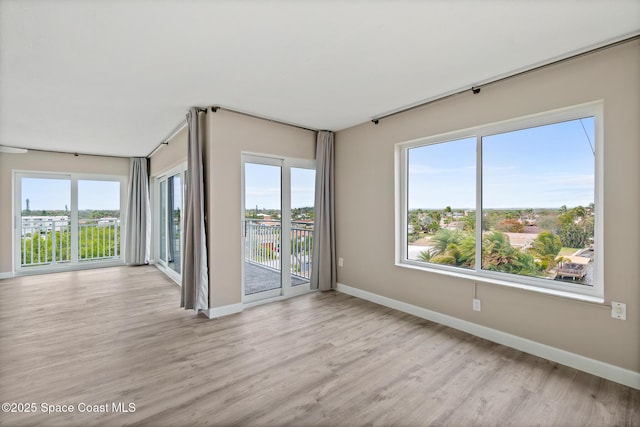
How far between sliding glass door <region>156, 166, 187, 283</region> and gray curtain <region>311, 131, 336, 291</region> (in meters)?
2.09

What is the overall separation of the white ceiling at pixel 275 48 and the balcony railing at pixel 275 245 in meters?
1.56

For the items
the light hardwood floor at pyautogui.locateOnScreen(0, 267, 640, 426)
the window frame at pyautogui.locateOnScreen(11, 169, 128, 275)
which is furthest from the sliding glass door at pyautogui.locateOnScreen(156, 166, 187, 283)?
the light hardwood floor at pyautogui.locateOnScreen(0, 267, 640, 426)

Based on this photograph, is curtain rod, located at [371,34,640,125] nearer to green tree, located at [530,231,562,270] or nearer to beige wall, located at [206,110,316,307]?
green tree, located at [530,231,562,270]

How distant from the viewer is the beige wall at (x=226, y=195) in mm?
3387

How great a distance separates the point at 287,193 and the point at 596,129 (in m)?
3.25

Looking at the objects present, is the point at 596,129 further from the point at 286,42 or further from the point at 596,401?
the point at 286,42

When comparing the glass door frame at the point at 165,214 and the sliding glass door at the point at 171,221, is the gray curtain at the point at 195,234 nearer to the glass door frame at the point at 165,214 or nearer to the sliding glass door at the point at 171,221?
the glass door frame at the point at 165,214

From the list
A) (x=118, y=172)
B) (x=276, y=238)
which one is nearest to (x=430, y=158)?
(x=276, y=238)

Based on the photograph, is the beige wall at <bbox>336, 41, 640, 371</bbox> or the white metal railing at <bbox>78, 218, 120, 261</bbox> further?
the white metal railing at <bbox>78, 218, 120, 261</bbox>

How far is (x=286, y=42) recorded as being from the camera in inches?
80.8

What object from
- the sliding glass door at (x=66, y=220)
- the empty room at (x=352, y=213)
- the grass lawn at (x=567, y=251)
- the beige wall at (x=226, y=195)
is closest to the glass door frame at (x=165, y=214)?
the empty room at (x=352, y=213)

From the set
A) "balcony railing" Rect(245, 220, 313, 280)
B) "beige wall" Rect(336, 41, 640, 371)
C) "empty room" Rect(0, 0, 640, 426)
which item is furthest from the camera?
"balcony railing" Rect(245, 220, 313, 280)

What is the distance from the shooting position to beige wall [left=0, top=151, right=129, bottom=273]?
5.27 m

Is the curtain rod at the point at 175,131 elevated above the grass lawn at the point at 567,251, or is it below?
above
